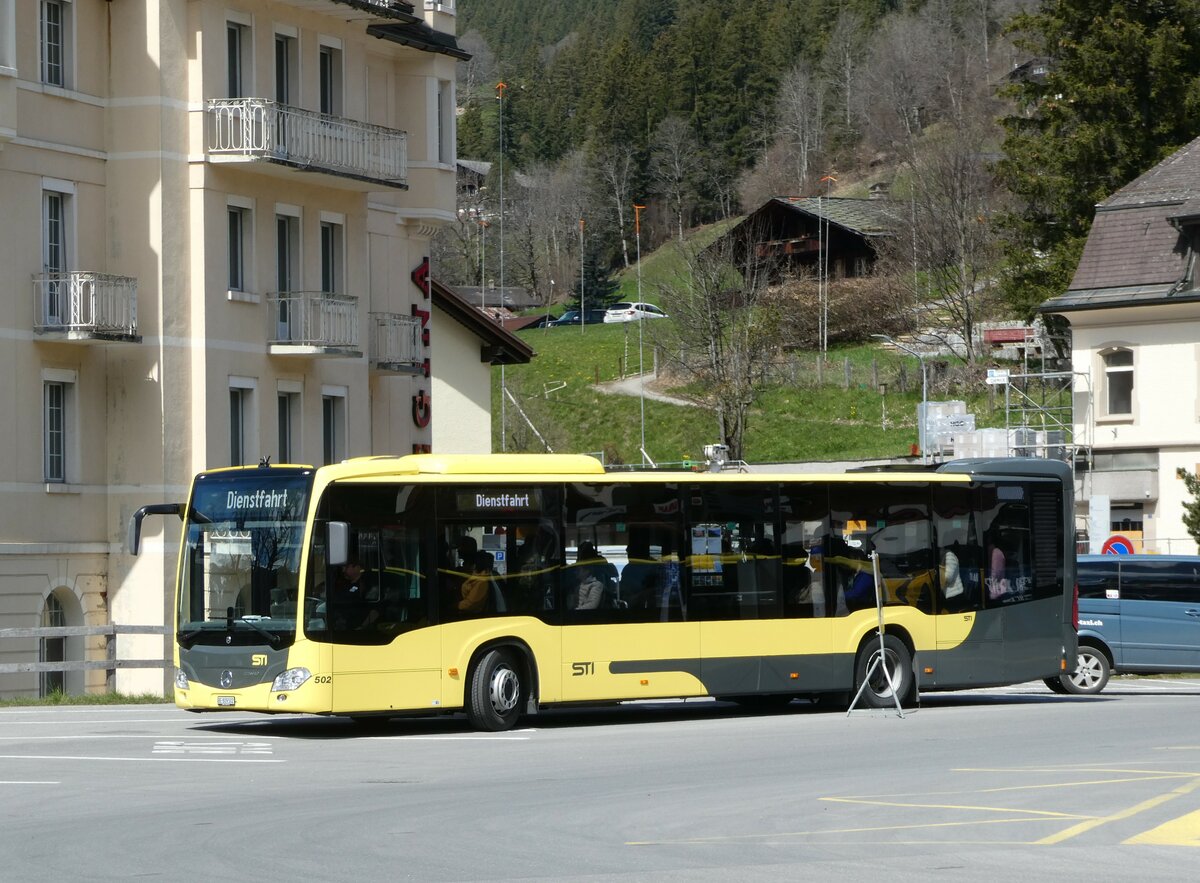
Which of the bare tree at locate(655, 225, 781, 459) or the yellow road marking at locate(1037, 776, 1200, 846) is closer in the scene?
the yellow road marking at locate(1037, 776, 1200, 846)

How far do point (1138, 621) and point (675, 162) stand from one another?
116 meters

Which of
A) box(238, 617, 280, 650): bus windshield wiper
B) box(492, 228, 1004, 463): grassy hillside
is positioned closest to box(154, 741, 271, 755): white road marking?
box(238, 617, 280, 650): bus windshield wiper

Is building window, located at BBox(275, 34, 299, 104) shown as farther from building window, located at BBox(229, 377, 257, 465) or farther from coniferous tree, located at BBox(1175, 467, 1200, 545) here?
coniferous tree, located at BBox(1175, 467, 1200, 545)

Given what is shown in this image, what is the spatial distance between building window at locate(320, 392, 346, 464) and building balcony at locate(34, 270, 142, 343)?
654cm

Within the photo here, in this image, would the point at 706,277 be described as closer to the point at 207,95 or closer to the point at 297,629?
the point at 207,95

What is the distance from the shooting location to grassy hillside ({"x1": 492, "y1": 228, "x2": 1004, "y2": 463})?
74312mm

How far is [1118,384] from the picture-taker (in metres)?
48.9

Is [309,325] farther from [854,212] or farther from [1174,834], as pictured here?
[854,212]

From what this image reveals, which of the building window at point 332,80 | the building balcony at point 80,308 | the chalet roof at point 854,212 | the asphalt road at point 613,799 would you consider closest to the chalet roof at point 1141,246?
the building window at point 332,80

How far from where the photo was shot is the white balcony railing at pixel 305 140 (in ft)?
116

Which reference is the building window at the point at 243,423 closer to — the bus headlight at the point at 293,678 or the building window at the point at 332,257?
the building window at the point at 332,257

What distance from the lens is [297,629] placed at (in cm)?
2023

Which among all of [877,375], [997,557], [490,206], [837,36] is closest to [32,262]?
[997,557]

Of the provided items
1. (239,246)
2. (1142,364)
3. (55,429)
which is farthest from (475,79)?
(55,429)
